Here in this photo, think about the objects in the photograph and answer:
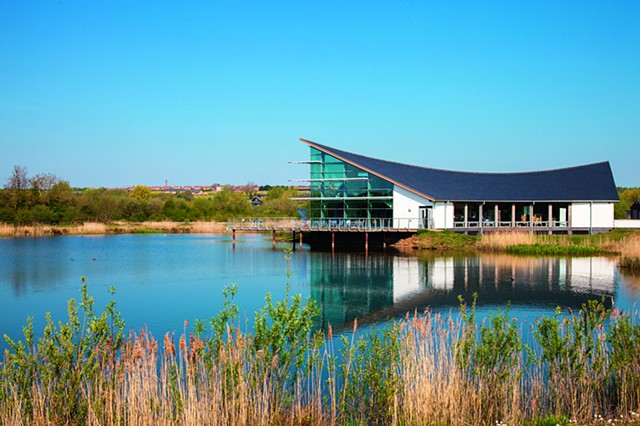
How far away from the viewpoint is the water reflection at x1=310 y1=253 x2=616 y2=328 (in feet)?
53.9

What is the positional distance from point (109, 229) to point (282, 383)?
47417 mm

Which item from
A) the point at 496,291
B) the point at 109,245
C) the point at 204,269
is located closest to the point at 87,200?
the point at 109,245

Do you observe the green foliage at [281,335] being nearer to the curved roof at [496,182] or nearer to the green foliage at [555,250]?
the green foliage at [555,250]

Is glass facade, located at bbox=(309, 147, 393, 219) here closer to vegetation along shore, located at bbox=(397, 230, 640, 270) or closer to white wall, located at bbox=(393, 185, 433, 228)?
white wall, located at bbox=(393, 185, 433, 228)

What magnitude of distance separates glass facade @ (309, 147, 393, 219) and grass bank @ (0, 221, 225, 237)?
1654 cm

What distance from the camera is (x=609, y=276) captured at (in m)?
21.4

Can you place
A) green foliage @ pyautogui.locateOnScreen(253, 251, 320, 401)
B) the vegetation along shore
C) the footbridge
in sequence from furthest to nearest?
1. the footbridge
2. the vegetation along shore
3. green foliage @ pyautogui.locateOnScreen(253, 251, 320, 401)

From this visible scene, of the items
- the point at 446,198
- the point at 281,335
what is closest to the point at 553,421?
the point at 281,335

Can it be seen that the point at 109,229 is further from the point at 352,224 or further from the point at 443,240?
the point at 443,240

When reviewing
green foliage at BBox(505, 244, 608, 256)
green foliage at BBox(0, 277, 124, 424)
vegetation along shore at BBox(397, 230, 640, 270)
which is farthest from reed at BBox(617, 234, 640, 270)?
green foliage at BBox(0, 277, 124, 424)

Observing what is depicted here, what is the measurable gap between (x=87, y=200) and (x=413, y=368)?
5733 centimetres

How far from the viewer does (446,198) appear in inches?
1426

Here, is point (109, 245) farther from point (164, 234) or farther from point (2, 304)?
point (2, 304)

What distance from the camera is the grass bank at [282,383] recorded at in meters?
6.41
